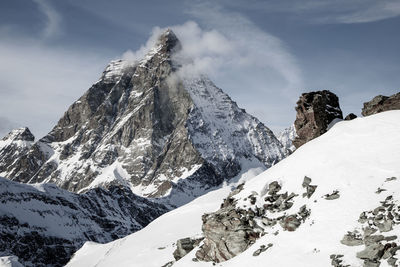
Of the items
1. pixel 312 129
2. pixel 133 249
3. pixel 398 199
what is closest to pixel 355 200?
pixel 398 199

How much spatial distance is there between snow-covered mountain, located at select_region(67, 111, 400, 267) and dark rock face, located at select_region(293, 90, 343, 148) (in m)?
7.79

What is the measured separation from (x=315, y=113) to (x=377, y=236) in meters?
30.2

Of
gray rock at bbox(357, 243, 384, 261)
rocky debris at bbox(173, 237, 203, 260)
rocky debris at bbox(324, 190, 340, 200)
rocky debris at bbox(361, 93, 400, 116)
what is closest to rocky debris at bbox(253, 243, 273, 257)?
rocky debris at bbox(324, 190, 340, 200)

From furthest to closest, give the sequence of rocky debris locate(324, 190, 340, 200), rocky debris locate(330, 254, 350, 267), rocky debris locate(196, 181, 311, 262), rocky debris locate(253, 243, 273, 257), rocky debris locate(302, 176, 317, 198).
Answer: rocky debris locate(302, 176, 317, 198)
rocky debris locate(196, 181, 311, 262)
rocky debris locate(324, 190, 340, 200)
rocky debris locate(253, 243, 273, 257)
rocky debris locate(330, 254, 350, 267)

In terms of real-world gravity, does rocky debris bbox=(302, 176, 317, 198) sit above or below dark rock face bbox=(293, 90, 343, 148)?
below

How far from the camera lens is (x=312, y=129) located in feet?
177

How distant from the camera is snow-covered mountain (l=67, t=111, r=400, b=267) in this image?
26.3 meters

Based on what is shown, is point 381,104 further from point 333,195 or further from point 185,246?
point 185,246

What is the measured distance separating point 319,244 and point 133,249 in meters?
35.2

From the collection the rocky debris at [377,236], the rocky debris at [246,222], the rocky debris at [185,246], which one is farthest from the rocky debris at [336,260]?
the rocky debris at [185,246]

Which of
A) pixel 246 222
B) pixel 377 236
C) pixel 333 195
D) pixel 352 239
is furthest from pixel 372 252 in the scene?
pixel 246 222

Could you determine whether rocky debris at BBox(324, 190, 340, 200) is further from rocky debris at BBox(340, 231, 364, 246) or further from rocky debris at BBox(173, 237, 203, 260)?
rocky debris at BBox(173, 237, 203, 260)

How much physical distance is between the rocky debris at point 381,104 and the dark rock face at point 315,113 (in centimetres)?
451

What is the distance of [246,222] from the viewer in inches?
1393
